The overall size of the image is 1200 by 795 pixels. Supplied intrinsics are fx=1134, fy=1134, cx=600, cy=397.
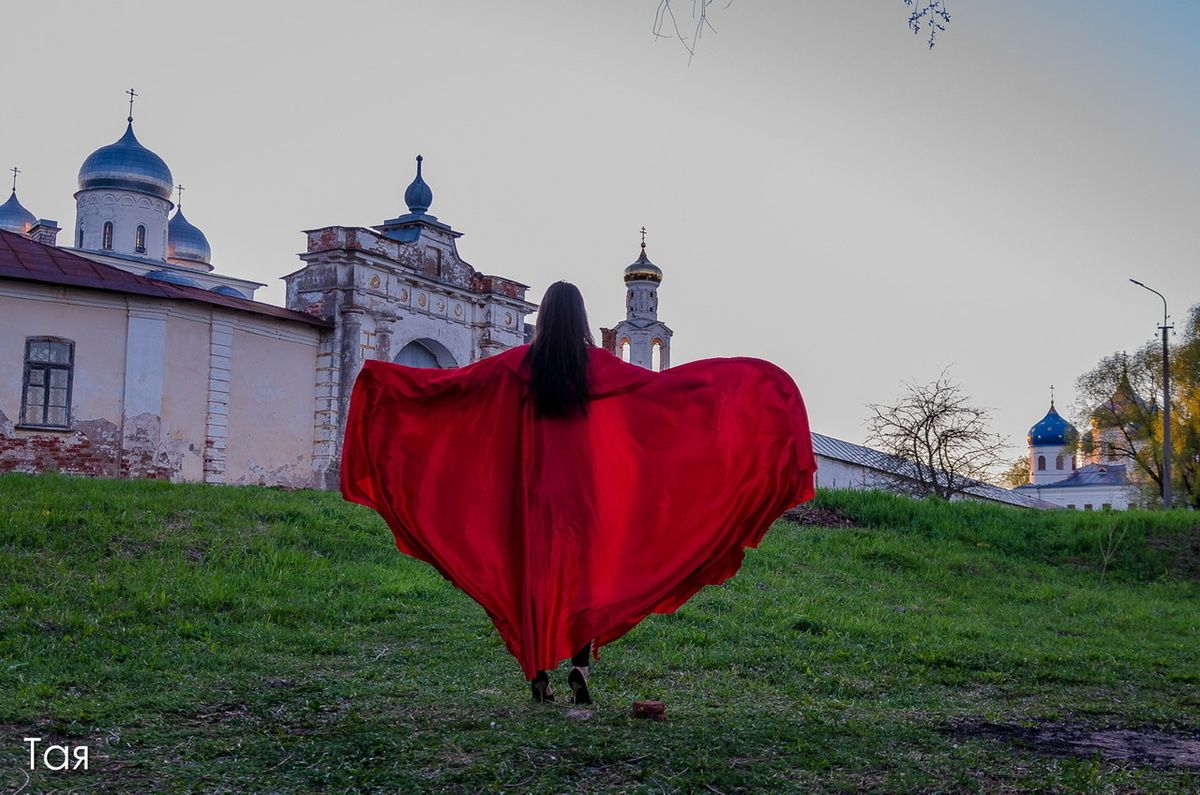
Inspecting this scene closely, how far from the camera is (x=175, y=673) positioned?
260 inches

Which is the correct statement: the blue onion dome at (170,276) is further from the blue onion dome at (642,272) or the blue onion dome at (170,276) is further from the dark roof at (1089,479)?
the dark roof at (1089,479)

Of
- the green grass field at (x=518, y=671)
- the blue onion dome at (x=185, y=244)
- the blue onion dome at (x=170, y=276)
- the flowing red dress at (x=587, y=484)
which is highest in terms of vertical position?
the blue onion dome at (x=185, y=244)

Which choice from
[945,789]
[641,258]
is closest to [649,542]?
[945,789]

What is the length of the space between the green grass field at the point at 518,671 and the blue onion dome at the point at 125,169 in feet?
109

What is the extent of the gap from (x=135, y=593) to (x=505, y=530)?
4627 millimetres

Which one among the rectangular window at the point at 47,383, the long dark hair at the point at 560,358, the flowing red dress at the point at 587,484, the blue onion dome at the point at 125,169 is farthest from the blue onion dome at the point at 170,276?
the long dark hair at the point at 560,358

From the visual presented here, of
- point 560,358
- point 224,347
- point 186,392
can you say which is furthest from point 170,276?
point 560,358

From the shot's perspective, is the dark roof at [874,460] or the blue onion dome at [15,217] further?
the blue onion dome at [15,217]

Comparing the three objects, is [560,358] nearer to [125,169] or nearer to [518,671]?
[518,671]

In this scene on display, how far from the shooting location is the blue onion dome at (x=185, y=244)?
53.2m

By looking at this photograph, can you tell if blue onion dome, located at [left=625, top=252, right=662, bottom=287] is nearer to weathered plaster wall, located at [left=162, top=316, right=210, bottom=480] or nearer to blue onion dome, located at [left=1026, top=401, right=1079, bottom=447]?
weathered plaster wall, located at [left=162, top=316, right=210, bottom=480]

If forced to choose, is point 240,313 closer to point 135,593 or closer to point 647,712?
point 135,593

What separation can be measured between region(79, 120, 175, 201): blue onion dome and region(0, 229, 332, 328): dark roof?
22290 mm

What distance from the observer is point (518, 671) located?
7090 millimetres
